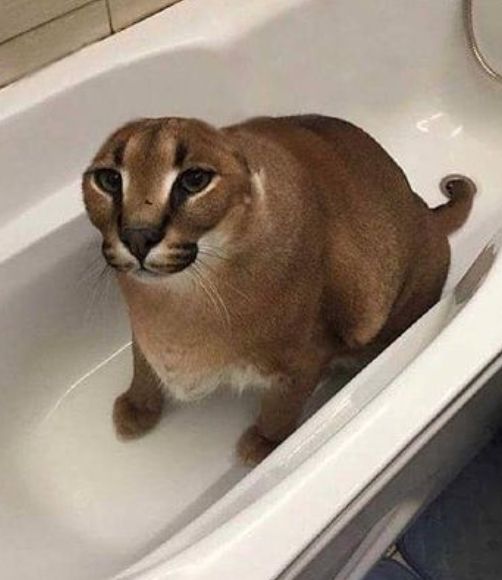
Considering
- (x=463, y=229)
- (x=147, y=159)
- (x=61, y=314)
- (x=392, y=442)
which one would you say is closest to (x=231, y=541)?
(x=392, y=442)

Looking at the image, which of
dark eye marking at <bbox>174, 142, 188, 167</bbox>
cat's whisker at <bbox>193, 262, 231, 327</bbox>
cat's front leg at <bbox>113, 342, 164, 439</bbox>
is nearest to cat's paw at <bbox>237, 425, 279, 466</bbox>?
cat's front leg at <bbox>113, 342, 164, 439</bbox>

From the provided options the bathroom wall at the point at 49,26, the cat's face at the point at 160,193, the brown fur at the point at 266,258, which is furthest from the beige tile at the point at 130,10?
the cat's face at the point at 160,193

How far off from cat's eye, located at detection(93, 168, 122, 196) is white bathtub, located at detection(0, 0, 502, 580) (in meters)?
0.28

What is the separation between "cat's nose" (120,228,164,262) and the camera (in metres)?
0.81

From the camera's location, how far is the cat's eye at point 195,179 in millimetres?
828

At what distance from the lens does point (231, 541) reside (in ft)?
2.56

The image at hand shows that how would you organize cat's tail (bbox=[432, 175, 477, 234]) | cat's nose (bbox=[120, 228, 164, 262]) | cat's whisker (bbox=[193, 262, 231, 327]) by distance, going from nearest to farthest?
cat's nose (bbox=[120, 228, 164, 262]) → cat's whisker (bbox=[193, 262, 231, 327]) → cat's tail (bbox=[432, 175, 477, 234])

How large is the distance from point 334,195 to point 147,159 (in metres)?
0.31

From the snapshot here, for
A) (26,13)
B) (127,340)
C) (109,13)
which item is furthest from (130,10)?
(127,340)

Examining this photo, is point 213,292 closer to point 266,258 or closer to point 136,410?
point 266,258

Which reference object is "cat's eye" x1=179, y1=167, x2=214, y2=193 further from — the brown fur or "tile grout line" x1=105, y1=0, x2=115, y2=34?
"tile grout line" x1=105, y1=0, x2=115, y2=34

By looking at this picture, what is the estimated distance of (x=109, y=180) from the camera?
84 centimetres

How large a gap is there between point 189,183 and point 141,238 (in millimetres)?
63

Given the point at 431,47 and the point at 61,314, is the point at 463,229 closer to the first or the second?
the point at 431,47
